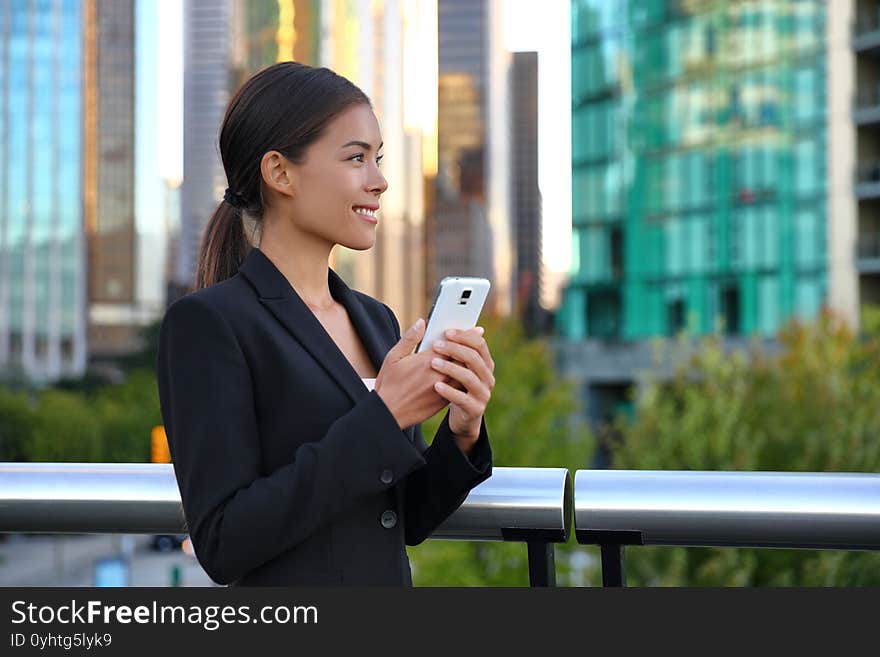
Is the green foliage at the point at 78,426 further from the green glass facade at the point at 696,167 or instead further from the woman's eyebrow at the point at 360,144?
the woman's eyebrow at the point at 360,144

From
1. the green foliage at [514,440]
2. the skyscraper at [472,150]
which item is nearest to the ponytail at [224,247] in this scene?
the green foliage at [514,440]

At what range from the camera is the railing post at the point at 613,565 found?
2.17m

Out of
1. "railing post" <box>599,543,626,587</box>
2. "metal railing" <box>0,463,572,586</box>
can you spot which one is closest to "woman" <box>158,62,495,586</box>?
"metal railing" <box>0,463,572,586</box>

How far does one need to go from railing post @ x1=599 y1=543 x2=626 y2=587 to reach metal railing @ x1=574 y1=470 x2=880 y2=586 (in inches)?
0.4

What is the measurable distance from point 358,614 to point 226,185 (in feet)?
2.61

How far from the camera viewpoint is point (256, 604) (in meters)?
1.82

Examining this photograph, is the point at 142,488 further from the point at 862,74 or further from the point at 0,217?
the point at 0,217

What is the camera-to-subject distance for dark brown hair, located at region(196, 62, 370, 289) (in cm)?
196

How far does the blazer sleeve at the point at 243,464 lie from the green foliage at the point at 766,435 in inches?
734

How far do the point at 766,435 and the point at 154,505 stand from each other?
23221 millimetres

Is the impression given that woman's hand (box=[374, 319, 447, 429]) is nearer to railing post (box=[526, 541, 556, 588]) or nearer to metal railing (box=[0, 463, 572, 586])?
metal railing (box=[0, 463, 572, 586])

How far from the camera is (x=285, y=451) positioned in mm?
1862

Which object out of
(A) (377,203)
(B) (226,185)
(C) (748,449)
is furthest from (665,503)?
(C) (748,449)

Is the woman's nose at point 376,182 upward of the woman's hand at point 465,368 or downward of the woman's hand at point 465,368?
upward
